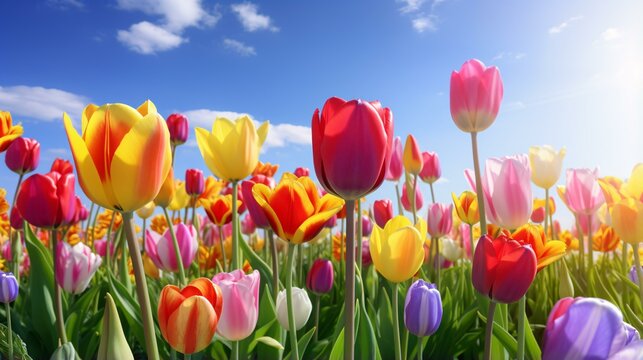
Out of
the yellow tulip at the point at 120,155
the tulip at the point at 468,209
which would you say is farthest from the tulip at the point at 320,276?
the yellow tulip at the point at 120,155

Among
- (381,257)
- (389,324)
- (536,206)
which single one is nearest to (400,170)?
(389,324)

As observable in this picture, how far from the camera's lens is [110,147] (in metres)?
1.15

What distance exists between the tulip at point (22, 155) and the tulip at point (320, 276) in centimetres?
207

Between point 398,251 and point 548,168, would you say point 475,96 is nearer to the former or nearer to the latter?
point 398,251

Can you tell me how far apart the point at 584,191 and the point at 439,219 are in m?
1.20

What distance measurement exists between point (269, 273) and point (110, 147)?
1903 mm

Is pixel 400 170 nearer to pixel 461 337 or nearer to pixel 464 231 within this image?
pixel 461 337

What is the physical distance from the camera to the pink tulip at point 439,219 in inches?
156

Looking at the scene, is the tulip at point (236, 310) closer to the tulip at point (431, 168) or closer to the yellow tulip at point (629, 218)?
the yellow tulip at point (629, 218)

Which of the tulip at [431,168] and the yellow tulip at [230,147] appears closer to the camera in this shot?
the yellow tulip at [230,147]

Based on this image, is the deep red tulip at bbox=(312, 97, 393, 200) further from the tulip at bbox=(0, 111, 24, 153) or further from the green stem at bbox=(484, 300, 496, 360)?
the tulip at bbox=(0, 111, 24, 153)

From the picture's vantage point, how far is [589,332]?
1182 mm

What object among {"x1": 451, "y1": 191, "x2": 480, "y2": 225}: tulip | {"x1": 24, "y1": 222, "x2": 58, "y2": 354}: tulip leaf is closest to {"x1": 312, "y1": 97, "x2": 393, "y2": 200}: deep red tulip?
{"x1": 451, "y1": 191, "x2": 480, "y2": 225}: tulip

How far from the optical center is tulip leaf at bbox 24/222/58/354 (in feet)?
10.2
